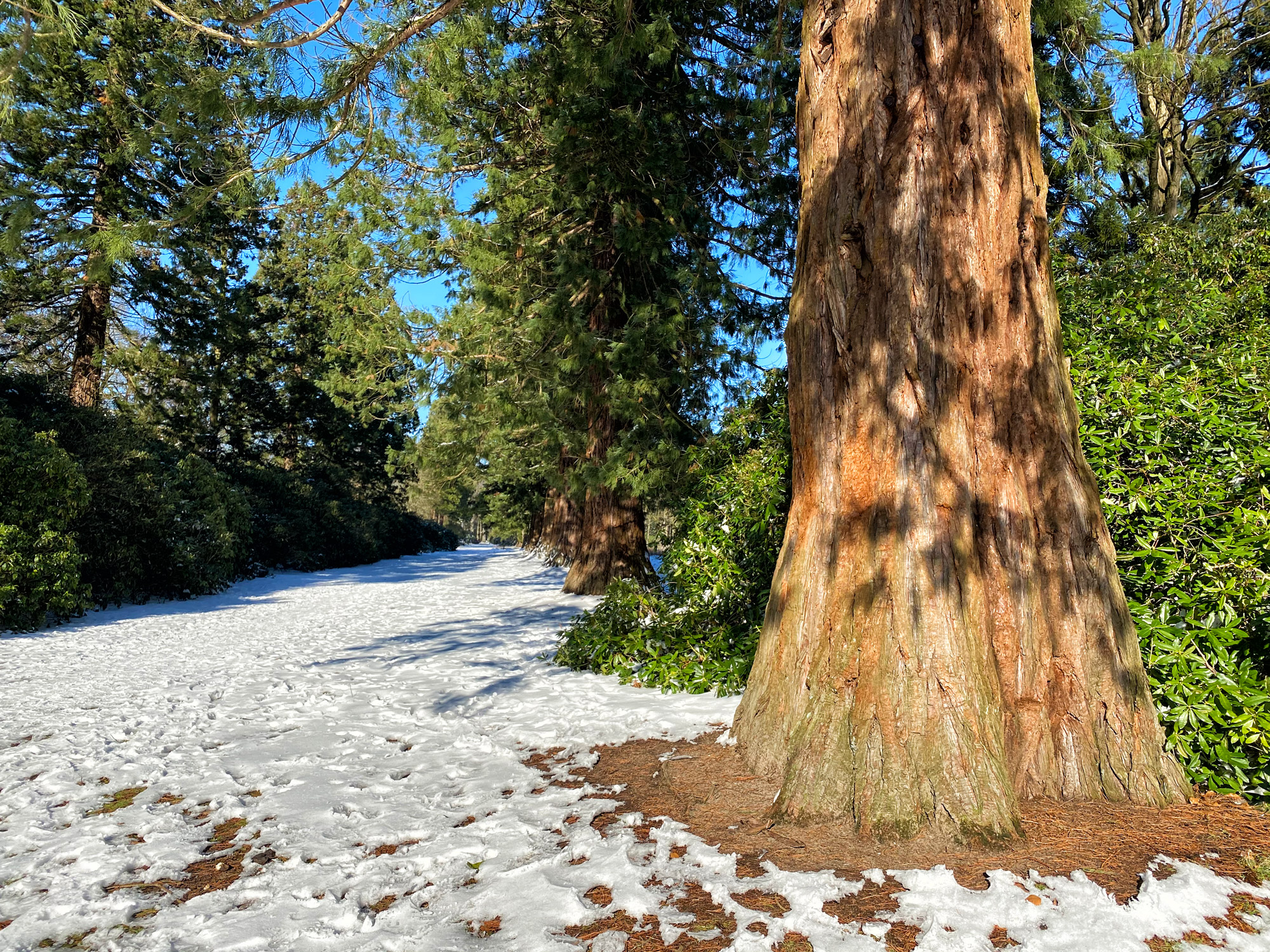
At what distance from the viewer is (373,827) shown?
3.02 m

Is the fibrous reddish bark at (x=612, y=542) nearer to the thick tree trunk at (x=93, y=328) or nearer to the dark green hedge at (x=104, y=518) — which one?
the dark green hedge at (x=104, y=518)

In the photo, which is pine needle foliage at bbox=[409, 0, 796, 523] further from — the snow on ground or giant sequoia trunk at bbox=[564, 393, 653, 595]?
the snow on ground

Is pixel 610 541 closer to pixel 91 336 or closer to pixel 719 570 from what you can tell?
pixel 719 570

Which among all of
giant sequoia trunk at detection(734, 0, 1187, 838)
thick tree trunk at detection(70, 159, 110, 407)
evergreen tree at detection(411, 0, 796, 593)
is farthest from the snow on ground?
thick tree trunk at detection(70, 159, 110, 407)

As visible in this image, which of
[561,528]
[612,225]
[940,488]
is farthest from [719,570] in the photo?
[561,528]

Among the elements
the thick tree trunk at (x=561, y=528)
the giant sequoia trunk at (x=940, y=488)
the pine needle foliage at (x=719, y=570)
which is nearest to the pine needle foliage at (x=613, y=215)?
the pine needle foliage at (x=719, y=570)

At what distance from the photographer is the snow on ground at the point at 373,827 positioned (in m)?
2.19

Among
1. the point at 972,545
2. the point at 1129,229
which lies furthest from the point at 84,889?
A: the point at 1129,229

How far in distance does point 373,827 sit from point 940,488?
2785 mm

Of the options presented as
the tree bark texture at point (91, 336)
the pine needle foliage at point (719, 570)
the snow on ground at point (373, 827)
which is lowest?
the snow on ground at point (373, 827)

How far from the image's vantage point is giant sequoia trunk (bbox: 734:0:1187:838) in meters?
2.83

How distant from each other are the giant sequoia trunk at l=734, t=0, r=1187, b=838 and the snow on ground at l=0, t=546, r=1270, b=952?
53 centimetres

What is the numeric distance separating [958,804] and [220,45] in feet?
21.6

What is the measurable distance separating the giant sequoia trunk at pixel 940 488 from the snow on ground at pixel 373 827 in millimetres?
534
